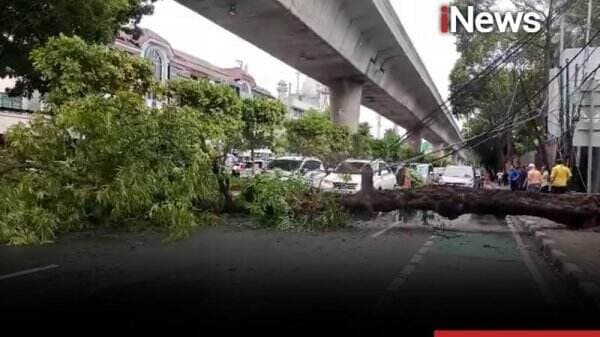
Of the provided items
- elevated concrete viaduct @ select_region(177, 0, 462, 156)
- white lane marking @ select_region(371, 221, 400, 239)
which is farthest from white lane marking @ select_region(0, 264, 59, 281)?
elevated concrete viaduct @ select_region(177, 0, 462, 156)

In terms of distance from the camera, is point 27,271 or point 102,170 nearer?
point 27,271

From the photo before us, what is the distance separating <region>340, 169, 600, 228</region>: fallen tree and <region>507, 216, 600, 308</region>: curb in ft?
2.11

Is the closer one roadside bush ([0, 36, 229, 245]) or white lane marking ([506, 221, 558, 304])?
white lane marking ([506, 221, 558, 304])

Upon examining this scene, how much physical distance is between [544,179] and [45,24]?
1577 centimetres

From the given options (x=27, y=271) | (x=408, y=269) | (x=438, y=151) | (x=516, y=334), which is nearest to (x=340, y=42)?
(x=438, y=151)

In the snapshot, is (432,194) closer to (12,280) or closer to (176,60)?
(12,280)

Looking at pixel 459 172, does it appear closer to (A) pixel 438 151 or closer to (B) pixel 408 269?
(A) pixel 438 151

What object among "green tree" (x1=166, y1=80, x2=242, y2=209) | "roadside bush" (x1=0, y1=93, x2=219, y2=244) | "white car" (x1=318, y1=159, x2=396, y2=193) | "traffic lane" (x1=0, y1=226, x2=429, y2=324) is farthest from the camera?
"green tree" (x1=166, y1=80, x2=242, y2=209)

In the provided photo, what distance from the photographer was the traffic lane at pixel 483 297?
16.4 feet

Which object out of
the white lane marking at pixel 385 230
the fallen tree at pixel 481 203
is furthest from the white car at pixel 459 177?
the fallen tree at pixel 481 203

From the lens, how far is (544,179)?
18.9m

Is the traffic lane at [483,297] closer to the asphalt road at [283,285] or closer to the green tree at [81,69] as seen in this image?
the asphalt road at [283,285]

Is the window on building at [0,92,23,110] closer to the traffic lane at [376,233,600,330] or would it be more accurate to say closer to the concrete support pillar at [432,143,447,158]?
the concrete support pillar at [432,143,447,158]

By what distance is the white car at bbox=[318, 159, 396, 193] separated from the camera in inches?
522
